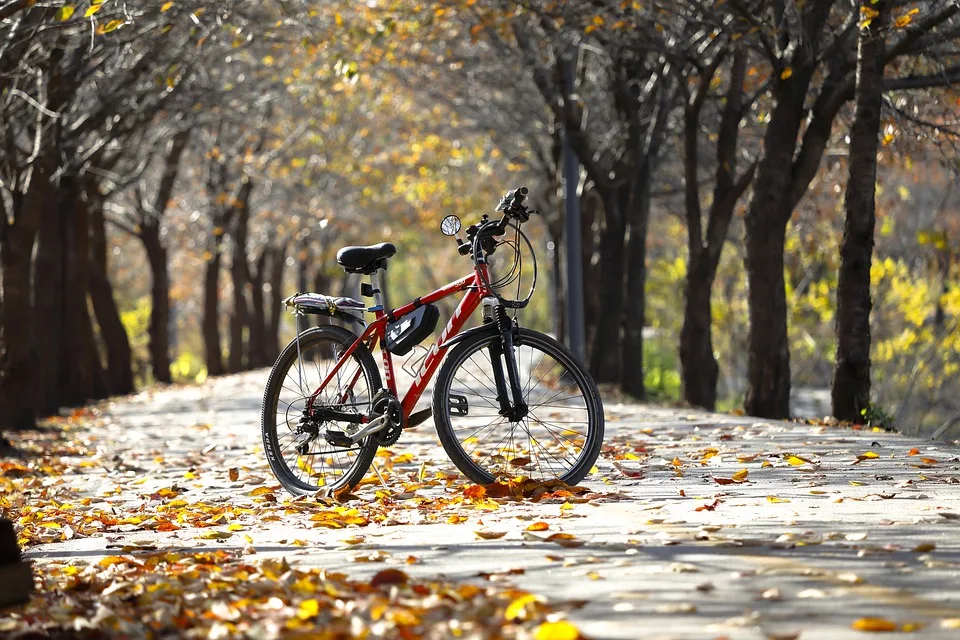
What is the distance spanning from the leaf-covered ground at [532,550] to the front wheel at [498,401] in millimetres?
238

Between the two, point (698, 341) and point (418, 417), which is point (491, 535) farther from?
point (698, 341)

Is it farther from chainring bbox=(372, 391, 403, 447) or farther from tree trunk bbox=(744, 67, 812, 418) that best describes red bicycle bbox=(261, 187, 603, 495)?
tree trunk bbox=(744, 67, 812, 418)

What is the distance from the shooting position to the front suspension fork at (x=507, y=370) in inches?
274

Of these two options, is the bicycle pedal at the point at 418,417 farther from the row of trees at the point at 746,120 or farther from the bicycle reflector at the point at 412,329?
the row of trees at the point at 746,120

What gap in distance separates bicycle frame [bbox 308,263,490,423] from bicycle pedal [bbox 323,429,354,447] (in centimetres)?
15

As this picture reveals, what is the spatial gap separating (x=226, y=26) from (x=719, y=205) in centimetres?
579

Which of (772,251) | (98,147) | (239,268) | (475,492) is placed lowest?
(475,492)

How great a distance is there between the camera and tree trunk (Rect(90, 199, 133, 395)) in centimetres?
2381

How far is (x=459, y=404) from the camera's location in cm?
689

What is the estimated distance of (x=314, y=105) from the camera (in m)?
29.2

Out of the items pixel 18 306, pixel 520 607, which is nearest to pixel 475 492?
pixel 520 607

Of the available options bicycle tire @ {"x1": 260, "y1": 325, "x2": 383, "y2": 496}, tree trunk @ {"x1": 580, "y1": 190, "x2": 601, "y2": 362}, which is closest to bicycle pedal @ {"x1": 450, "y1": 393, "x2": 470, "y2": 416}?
bicycle tire @ {"x1": 260, "y1": 325, "x2": 383, "y2": 496}

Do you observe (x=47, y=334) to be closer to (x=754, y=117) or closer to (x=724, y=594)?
(x=754, y=117)

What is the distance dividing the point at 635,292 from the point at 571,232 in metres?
1.45
